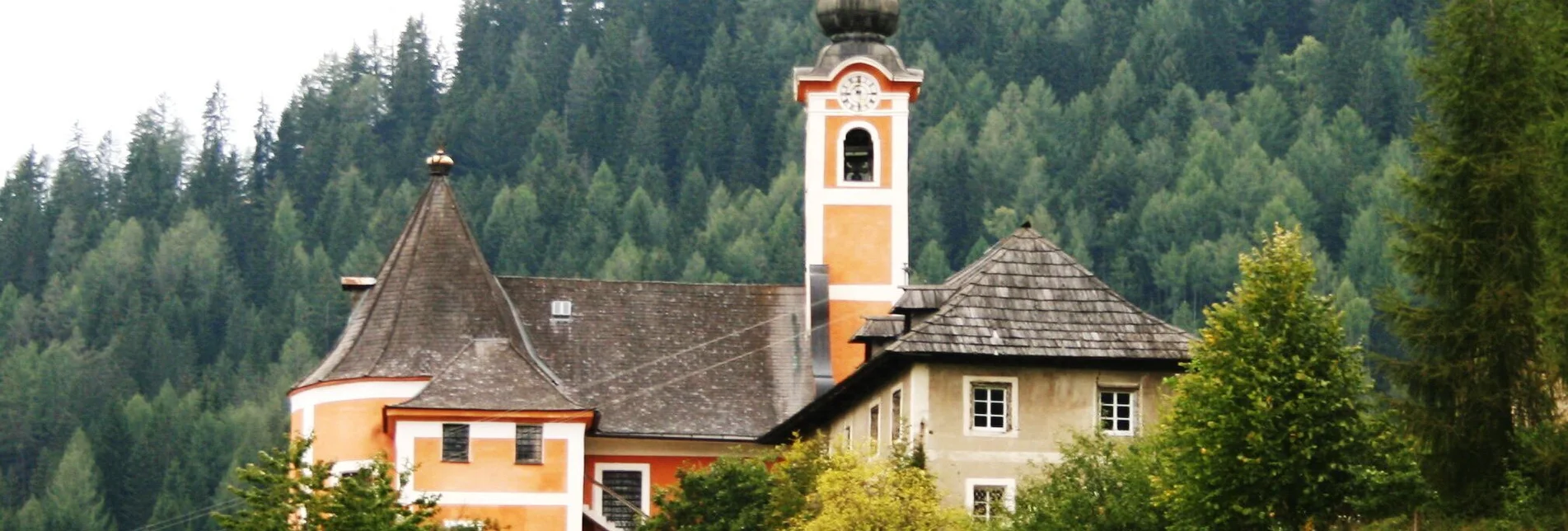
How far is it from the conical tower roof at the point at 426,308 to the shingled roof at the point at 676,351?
1680mm

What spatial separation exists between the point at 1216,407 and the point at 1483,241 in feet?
13.7

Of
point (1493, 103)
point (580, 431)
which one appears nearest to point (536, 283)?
point (580, 431)

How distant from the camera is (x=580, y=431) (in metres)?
68.7

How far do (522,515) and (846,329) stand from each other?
404 inches

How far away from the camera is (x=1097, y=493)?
172ft

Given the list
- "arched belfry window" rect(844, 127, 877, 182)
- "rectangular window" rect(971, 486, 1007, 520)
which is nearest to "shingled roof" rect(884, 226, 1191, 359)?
"rectangular window" rect(971, 486, 1007, 520)

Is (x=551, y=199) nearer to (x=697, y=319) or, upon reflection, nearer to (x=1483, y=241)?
(x=697, y=319)

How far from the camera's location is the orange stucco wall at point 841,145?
77.1 m

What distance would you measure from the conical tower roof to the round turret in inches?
383

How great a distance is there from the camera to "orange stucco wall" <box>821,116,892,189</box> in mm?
77062

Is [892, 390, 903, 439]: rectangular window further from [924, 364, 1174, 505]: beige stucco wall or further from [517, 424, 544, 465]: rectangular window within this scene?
[517, 424, 544, 465]: rectangular window

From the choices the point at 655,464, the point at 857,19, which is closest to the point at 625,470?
the point at 655,464

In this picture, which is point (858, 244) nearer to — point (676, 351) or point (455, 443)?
point (676, 351)

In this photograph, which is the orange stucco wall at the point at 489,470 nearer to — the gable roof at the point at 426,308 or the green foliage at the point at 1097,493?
the gable roof at the point at 426,308
